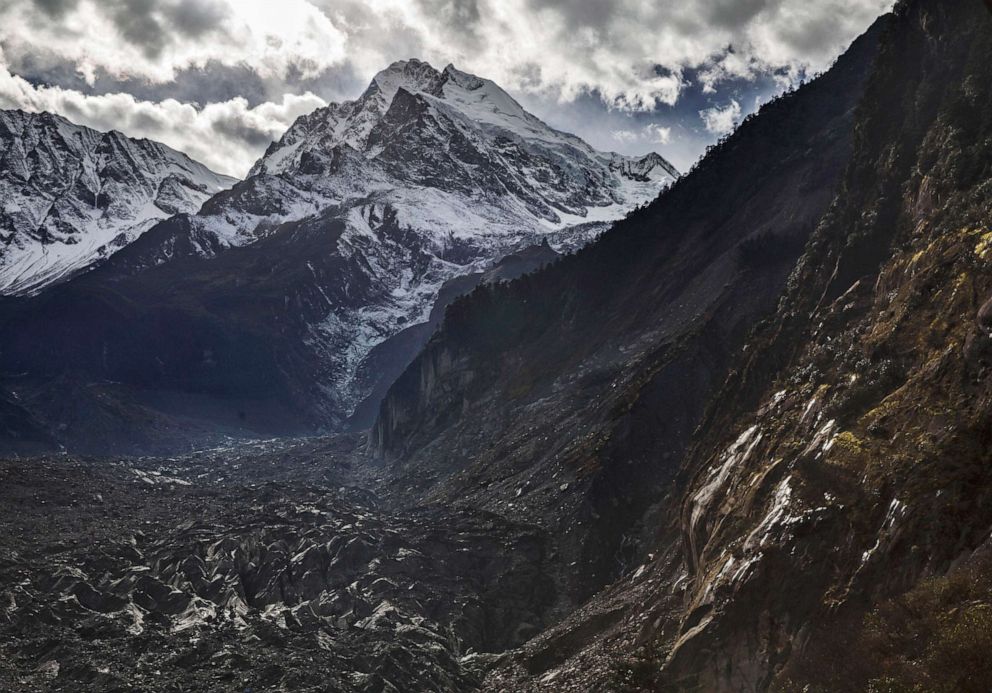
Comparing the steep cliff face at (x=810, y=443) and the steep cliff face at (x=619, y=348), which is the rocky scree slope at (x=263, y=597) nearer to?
the steep cliff face at (x=810, y=443)

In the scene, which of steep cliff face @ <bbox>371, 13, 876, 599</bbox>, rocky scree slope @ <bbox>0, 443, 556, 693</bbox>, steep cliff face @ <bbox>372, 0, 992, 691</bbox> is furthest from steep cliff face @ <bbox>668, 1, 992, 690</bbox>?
rocky scree slope @ <bbox>0, 443, 556, 693</bbox>

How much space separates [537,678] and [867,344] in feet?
88.3

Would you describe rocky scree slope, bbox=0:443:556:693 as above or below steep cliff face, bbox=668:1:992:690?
below

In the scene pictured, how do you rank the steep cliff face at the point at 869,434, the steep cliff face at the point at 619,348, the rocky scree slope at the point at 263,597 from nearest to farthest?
the steep cliff face at the point at 869,434 < the rocky scree slope at the point at 263,597 < the steep cliff face at the point at 619,348

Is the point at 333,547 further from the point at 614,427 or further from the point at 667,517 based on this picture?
the point at 667,517

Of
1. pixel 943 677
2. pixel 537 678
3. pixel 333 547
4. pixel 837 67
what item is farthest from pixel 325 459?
pixel 943 677

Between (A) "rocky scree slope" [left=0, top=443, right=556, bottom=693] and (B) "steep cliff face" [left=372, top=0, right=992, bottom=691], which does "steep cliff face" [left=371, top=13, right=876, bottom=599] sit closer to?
(B) "steep cliff face" [left=372, top=0, right=992, bottom=691]

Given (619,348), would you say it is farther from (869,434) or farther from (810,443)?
(869,434)

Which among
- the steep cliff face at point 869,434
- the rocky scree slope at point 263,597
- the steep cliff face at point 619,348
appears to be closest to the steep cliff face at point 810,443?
the steep cliff face at point 869,434

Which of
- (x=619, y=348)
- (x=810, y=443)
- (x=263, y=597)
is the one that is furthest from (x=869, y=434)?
(x=619, y=348)

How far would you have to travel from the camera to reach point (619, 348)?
109 meters

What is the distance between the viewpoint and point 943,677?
77.8 ft

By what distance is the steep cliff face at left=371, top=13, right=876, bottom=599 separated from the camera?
77938mm

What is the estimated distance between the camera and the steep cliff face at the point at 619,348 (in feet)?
256
